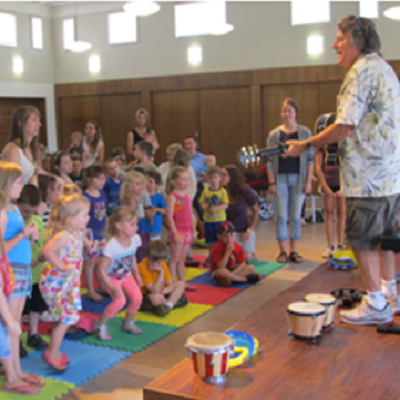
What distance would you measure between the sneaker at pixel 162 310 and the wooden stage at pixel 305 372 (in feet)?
4.62

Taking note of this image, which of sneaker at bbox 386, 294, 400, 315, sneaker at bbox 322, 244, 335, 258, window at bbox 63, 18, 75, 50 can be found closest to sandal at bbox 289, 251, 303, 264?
sneaker at bbox 322, 244, 335, 258

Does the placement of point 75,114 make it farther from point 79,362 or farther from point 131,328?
point 79,362

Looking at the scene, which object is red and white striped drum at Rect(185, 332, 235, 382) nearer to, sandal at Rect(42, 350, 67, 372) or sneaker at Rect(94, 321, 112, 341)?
sandal at Rect(42, 350, 67, 372)

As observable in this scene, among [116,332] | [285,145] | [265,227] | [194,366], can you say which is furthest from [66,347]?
[265,227]

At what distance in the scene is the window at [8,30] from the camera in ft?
35.5

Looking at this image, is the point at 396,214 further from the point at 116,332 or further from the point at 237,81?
the point at 237,81

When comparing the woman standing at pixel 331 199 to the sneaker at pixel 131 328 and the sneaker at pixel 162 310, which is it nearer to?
the sneaker at pixel 162 310

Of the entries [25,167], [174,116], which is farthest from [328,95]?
[25,167]

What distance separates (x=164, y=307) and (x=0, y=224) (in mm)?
1679

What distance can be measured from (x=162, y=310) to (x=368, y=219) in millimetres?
1960

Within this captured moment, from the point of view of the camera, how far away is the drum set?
249 cm

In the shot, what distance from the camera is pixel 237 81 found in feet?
33.3

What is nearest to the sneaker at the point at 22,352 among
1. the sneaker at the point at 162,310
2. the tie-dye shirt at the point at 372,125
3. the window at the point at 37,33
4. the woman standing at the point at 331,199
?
the sneaker at the point at 162,310

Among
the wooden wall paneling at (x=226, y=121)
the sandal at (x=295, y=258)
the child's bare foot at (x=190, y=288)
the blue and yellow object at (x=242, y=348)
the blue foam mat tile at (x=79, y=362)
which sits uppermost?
the wooden wall paneling at (x=226, y=121)
